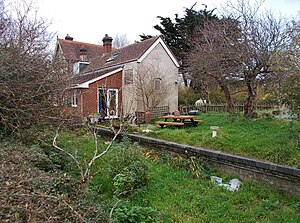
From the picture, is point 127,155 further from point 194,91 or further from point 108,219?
point 194,91

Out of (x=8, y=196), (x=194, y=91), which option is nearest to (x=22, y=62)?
(x=8, y=196)

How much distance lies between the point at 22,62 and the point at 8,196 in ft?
16.0

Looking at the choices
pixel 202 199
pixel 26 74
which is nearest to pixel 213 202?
pixel 202 199

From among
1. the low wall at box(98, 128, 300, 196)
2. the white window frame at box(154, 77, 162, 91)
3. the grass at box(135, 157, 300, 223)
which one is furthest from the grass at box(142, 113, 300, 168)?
the white window frame at box(154, 77, 162, 91)

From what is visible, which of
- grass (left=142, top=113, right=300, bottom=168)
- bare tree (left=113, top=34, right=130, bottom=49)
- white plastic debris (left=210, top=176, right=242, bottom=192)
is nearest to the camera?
white plastic debris (left=210, top=176, right=242, bottom=192)

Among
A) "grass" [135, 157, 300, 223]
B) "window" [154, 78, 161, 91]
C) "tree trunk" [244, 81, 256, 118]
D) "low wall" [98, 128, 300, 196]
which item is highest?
"window" [154, 78, 161, 91]

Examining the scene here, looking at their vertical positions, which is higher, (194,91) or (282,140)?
(194,91)

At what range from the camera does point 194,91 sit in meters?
22.1

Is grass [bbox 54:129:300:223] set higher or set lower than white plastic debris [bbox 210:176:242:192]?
lower

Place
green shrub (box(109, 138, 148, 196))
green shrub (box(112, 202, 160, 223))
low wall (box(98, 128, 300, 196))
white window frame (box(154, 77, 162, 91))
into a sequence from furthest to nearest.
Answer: white window frame (box(154, 77, 162, 91))
green shrub (box(109, 138, 148, 196))
low wall (box(98, 128, 300, 196))
green shrub (box(112, 202, 160, 223))

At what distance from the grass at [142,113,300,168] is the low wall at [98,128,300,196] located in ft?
1.37

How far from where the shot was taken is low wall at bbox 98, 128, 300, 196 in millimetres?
5246

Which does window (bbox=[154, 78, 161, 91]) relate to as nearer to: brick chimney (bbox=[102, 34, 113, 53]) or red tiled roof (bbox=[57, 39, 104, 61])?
brick chimney (bbox=[102, 34, 113, 53])

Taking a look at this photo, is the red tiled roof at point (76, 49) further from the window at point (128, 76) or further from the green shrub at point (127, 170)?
the green shrub at point (127, 170)
